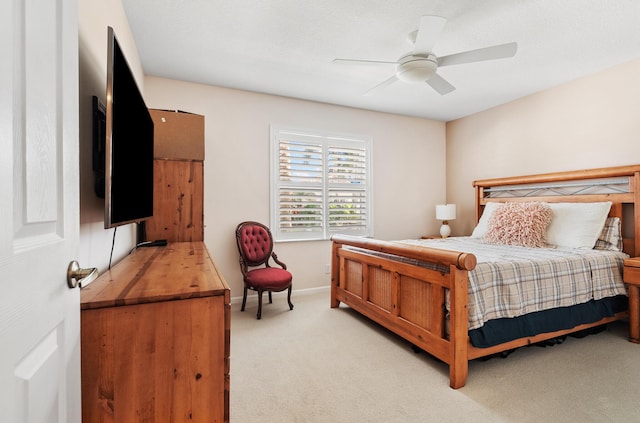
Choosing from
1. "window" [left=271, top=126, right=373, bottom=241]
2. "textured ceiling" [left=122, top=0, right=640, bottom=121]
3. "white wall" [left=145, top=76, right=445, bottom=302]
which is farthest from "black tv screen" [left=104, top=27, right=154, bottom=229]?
"window" [left=271, top=126, right=373, bottom=241]

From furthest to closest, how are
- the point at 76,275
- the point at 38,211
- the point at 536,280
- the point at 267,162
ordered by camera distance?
the point at 267,162, the point at 536,280, the point at 76,275, the point at 38,211

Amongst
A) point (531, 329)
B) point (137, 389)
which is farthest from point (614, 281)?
point (137, 389)

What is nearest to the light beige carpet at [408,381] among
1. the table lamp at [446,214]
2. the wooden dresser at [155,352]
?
the wooden dresser at [155,352]

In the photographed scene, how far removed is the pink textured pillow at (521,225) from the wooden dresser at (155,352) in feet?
10.4

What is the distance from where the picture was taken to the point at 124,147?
1421mm

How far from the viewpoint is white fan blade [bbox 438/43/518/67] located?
6.85ft

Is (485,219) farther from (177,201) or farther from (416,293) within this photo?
(177,201)

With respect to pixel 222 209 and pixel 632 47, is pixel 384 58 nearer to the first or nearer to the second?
pixel 632 47

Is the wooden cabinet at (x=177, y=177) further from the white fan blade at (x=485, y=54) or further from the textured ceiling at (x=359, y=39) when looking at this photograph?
the white fan blade at (x=485, y=54)

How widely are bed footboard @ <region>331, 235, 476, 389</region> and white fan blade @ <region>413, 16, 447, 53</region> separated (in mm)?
1444

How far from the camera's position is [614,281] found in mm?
2654

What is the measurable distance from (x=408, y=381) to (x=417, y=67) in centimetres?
230

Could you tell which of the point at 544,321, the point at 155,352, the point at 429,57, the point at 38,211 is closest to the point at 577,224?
the point at 544,321

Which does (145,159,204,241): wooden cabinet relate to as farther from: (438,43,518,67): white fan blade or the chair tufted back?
(438,43,518,67): white fan blade
